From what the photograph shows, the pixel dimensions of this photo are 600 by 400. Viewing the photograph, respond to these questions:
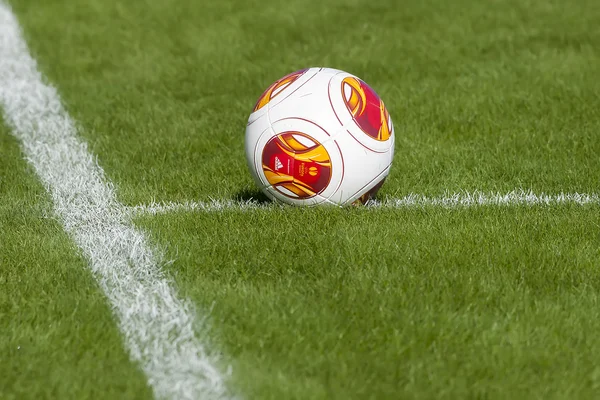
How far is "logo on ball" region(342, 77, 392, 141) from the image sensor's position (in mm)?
5012

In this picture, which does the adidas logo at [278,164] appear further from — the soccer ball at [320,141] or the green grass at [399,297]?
the green grass at [399,297]

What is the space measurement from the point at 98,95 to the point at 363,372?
4871mm

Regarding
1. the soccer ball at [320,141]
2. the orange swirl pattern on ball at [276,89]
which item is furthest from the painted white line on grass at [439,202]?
the orange swirl pattern on ball at [276,89]

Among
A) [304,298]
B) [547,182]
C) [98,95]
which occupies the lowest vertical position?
[98,95]

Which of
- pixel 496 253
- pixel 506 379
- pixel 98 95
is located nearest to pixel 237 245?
pixel 496 253

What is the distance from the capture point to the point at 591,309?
3.99 metres

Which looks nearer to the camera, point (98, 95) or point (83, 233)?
point (83, 233)

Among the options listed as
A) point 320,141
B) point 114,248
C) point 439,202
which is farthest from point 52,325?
point 439,202

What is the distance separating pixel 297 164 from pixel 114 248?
1.06m

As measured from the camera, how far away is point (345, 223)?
16.1ft

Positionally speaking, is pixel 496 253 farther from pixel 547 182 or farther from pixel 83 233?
pixel 83 233

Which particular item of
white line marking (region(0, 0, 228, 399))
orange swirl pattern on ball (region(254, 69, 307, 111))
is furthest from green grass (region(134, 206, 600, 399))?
orange swirl pattern on ball (region(254, 69, 307, 111))

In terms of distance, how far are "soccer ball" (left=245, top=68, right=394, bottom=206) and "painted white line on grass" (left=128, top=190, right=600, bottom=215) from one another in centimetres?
23

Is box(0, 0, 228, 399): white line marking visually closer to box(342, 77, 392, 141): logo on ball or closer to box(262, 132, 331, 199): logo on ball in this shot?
box(262, 132, 331, 199): logo on ball
